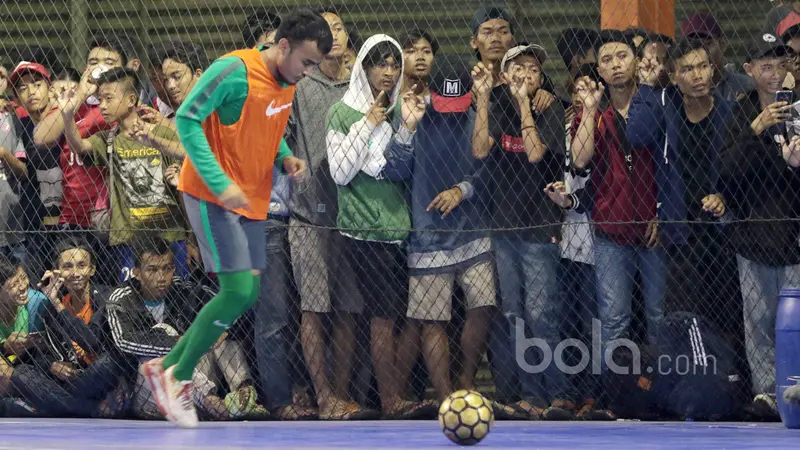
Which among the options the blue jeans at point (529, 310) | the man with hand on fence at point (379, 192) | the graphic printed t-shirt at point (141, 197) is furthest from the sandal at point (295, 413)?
the graphic printed t-shirt at point (141, 197)

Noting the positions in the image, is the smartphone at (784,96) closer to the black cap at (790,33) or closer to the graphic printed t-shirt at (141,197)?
the black cap at (790,33)

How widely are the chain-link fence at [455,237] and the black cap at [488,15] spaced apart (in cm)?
2

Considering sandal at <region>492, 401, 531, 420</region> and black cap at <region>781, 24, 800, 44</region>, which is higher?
black cap at <region>781, 24, 800, 44</region>

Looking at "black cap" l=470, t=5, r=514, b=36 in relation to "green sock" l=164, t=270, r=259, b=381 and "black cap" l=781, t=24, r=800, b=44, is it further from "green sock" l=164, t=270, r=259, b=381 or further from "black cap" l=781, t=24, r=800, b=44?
"green sock" l=164, t=270, r=259, b=381

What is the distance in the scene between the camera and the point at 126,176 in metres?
7.55

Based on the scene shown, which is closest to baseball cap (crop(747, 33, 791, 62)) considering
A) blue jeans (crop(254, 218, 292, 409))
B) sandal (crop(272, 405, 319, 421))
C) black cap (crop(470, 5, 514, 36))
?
black cap (crop(470, 5, 514, 36))

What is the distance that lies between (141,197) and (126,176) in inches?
6.1

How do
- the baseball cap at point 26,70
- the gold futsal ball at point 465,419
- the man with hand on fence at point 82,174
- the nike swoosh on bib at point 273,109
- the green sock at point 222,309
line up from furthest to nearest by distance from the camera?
the baseball cap at point 26,70
the man with hand on fence at point 82,174
the nike swoosh on bib at point 273,109
the green sock at point 222,309
the gold futsal ball at point 465,419

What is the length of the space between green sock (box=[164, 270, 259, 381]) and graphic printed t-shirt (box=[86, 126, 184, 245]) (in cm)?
187

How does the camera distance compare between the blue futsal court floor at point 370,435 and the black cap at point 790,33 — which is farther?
the black cap at point 790,33

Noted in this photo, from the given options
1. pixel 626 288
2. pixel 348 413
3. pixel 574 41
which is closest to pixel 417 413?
pixel 348 413

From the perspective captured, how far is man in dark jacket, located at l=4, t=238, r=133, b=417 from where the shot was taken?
7.38 m

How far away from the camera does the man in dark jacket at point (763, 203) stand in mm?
6801

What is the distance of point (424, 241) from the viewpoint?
7176 millimetres
